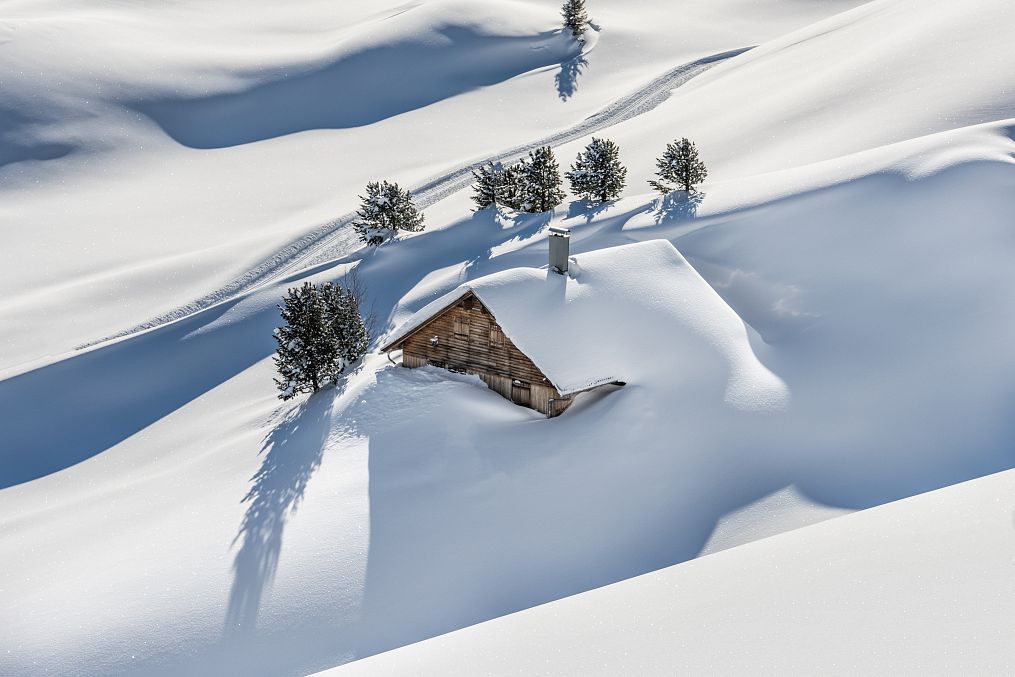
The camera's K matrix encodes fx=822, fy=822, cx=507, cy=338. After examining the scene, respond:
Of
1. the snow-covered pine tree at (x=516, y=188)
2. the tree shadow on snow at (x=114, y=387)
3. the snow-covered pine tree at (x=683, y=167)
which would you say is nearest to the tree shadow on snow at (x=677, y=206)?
the snow-covered pine tree at (x=683, y=167)

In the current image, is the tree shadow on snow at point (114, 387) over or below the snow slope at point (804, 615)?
below

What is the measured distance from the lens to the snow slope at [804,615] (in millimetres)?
11391

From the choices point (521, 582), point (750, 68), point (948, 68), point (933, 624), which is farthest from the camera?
point (750, 68)

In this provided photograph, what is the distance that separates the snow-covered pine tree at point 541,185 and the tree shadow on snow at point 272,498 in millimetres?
14106

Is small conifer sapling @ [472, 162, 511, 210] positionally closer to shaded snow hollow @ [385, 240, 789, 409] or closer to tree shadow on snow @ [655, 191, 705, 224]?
tree shadow on snow @ [655, 191, 705, 224]

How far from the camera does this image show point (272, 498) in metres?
20.8

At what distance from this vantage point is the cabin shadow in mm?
58781

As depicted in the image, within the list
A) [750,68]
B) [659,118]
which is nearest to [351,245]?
[659,118]

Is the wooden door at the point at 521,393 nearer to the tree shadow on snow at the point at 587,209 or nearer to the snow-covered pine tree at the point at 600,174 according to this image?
the tree shadow on snow at the point at 587,209

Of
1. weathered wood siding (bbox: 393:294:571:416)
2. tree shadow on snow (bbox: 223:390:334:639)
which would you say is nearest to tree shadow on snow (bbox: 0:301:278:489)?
tree shadow on snow (bbox: 223:390:334:639)

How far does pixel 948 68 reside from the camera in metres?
38.2

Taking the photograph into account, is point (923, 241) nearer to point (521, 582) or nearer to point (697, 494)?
point (697, 494)

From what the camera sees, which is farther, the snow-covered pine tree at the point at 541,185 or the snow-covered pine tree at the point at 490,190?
the snow-covered pine tree at the point at 490,190

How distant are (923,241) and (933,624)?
55.1 feet
